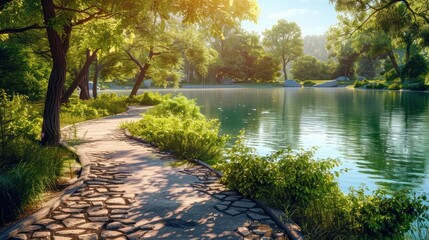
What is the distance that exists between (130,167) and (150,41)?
19.7 m

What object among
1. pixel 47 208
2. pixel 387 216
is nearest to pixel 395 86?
pixel 387 216

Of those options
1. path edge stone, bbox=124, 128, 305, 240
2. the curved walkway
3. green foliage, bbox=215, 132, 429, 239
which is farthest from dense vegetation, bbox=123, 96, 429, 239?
the curved walkway

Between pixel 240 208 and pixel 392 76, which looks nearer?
pixel 240 208

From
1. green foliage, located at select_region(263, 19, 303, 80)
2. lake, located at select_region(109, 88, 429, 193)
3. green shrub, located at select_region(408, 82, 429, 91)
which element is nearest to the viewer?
lake, located at select_region(109, 88, 429, 193)

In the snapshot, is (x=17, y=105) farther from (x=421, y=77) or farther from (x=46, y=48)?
(x=421, y=77)

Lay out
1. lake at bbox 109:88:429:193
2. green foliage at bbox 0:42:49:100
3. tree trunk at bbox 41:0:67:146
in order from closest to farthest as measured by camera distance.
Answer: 1. tree trunk at bbox 41:0:67:146
2. lake at bbox 109:88:429:193
3. green foliage at bbox 0:42:49:100

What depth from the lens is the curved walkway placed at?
5.69m

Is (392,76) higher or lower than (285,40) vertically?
lower

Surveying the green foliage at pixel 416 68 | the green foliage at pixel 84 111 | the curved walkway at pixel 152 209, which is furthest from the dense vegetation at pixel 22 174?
the green foliage at pixel 416 68

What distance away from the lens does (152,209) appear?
667 cm

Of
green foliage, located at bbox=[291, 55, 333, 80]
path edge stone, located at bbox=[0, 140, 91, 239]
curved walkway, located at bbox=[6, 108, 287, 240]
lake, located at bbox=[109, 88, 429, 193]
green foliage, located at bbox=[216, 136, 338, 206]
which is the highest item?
green foliage, located at bbox=[291, 55, 333, 80]

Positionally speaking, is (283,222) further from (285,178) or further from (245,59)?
(245,59)

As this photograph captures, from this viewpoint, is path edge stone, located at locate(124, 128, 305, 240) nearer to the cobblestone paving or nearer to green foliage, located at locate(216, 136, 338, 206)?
the cobblestone paving

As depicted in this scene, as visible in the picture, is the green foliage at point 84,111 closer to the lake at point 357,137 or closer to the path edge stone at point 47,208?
the lake at point 357,137
